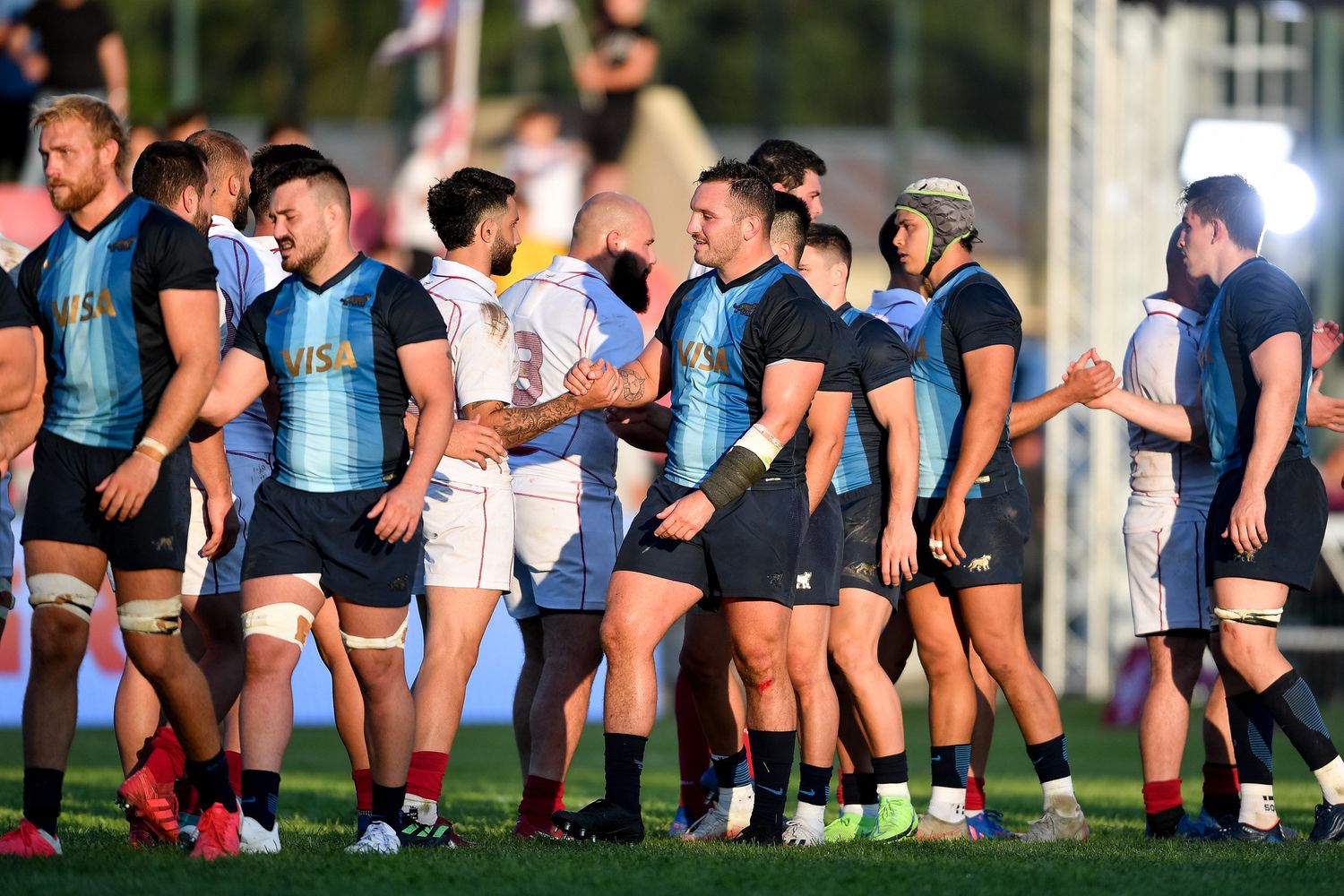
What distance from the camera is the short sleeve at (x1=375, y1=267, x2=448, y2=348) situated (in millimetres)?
5992

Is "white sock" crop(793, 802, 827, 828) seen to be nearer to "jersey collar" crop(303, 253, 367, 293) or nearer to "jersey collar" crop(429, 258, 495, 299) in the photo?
"jersey collar" crop(429, 258, 495, 299)

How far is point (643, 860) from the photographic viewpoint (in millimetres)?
5820

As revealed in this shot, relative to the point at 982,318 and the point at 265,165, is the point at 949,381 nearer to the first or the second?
the point at 982,318

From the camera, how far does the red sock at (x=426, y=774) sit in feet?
20.7

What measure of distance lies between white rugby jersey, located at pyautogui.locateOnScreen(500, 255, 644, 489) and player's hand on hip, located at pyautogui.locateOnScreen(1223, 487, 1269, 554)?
7.53ft

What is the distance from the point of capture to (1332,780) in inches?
271

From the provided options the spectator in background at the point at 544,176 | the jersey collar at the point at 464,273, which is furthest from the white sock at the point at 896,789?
the spectator in background at the point at 544,176

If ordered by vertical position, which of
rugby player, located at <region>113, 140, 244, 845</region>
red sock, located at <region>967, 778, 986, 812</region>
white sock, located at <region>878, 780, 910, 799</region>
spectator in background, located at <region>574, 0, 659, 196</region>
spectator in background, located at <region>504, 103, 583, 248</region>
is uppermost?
spectator in background, located at <region>574, 0, 659, 196</region>

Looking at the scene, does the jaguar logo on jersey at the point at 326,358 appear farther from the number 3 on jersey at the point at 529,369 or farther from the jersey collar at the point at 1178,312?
the jersey collar at the point at 1178,312

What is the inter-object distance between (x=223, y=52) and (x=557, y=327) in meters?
32.9

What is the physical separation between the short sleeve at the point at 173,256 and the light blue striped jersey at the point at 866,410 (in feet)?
8.03

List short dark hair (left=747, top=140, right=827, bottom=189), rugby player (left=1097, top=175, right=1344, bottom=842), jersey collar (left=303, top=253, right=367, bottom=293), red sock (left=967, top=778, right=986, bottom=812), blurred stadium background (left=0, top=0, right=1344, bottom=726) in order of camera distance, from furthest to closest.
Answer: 1. blurred stadium background (left=0, top=0, right=1344, bottom=726)
2. short dark hair (left=747, top=140, right=827, bottom=189)
3. red sock (left=967, top=778, right=986, bottom=812)
4. rugby player (left=1097, top=175, right=1344, bottom=842)
5. jersey collar (left=303, top=253, right=367, bottom=293)

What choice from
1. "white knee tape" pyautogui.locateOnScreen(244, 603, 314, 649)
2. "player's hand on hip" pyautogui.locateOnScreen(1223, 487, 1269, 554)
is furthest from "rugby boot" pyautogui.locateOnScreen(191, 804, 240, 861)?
"player's hand on hip" pyautogui.locateOnScreen(1223, 487, 1269, 554)

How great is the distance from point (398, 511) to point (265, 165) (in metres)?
A: 1.85
